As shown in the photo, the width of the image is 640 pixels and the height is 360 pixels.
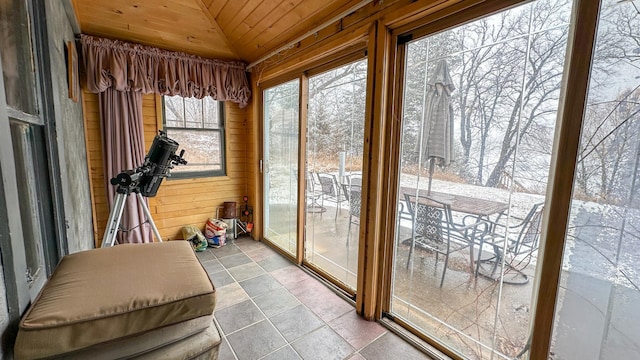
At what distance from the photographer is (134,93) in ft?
9.20

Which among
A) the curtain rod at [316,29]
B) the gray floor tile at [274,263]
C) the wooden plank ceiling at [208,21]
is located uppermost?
the wooden plank ceiling at [208,21]

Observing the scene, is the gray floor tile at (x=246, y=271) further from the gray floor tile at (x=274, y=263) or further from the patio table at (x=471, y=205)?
the patio table at (x=471, y=205)

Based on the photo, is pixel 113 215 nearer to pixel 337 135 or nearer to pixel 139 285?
pixel 139 285

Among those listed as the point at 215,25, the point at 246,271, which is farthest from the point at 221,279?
the point at 215,25

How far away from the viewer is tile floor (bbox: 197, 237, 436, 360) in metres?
1.70

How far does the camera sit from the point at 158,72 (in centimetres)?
286

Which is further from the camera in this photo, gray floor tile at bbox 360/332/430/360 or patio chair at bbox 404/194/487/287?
gray floor tile at bbox 360/332/430/360

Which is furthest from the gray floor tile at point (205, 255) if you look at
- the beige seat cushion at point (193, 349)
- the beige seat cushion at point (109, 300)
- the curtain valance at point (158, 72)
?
the beige seat cushion at point (193, 349)

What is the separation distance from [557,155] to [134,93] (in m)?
3.40

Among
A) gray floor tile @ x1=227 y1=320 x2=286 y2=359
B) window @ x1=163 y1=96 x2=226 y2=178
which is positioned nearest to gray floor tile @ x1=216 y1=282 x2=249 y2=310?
gray floor tile @ x1=227 y1=320 x2=286 y2=359

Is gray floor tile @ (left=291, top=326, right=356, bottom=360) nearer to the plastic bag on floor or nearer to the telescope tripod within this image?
the telescope tripod

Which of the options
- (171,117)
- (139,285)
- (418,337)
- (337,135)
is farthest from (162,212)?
(418,337)

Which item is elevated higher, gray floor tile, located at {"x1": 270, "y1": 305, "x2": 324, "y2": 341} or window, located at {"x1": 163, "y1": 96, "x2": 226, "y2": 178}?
window, located at {"x1": 163, "y1": 96, "x2": 226, "y2": 178}

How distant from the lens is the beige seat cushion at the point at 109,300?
76 cm
